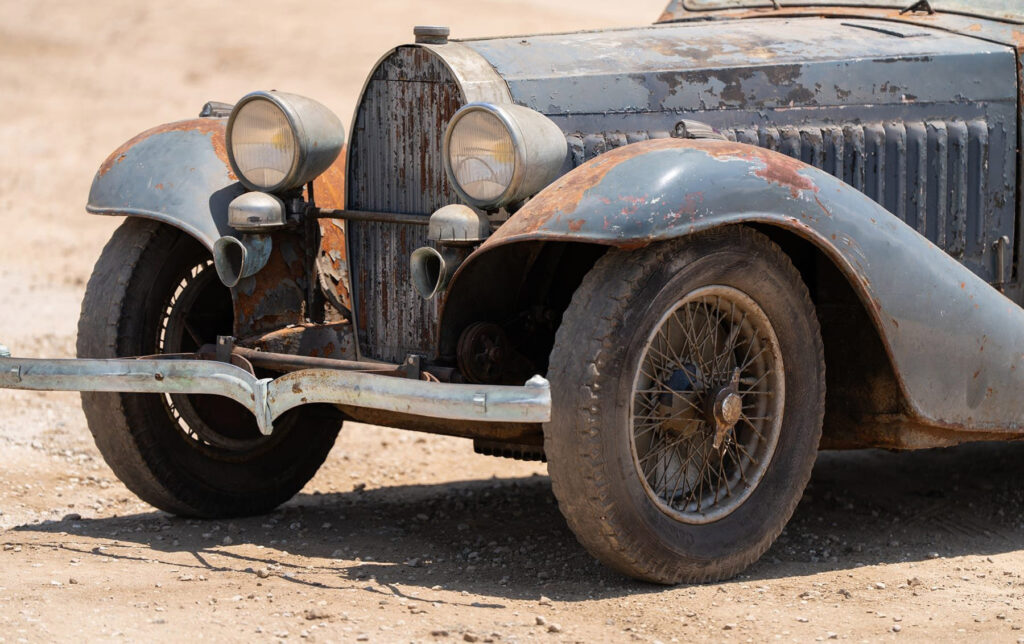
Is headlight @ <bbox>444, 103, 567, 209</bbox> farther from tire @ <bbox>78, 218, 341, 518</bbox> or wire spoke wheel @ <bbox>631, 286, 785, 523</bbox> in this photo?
tire @ <bbox>78, 218, 341, 518</bbox>

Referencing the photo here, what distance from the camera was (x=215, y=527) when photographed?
4988 mm

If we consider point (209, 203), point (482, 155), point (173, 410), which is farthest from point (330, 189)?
point (482, 155)

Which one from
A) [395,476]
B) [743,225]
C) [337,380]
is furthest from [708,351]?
[395,476]

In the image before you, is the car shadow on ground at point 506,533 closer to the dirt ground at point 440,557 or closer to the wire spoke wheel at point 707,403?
the dirt ground at point 440,557

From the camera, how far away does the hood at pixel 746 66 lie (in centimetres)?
456

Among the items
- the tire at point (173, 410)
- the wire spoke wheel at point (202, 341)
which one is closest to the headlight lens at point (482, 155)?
the tire at point (173, 410)

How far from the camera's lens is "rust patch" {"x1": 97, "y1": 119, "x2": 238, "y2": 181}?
4.98 metres

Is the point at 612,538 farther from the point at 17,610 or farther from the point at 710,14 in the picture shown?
the point at 710,14

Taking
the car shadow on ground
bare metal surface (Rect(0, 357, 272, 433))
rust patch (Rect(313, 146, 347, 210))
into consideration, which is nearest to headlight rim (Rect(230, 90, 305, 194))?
rust patch (Rect(313, 146, 347, 210))

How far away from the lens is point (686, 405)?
415cm

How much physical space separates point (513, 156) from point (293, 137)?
2.71 ft

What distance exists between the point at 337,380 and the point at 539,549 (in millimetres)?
1084

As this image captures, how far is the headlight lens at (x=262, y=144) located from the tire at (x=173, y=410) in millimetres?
469

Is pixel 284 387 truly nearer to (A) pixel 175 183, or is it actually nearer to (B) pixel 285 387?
(B) pixel 285 387
